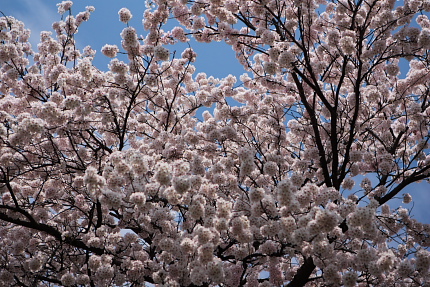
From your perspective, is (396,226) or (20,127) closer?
(20,127)

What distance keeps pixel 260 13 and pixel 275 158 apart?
12.1ft

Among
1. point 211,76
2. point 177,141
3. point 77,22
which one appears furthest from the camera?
point 211,76

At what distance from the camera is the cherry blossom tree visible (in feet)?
23.6

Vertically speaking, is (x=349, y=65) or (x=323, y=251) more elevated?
(x=349, y=65)

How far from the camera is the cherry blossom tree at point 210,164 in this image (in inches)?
284

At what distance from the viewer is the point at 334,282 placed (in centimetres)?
753

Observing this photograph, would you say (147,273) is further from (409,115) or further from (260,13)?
(409,115)

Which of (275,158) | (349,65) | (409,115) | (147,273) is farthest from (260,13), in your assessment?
(147,273)

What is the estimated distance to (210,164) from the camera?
10445 mm

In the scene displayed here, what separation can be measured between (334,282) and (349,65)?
6.02 meters

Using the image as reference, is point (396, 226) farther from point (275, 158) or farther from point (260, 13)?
point (260, 13)

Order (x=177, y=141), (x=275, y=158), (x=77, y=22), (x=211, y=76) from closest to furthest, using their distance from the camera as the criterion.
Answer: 1. (x=275, y=158)
2. (x=177, y=141)
3. (x=77, y=22)
4. (x=211, y=76)

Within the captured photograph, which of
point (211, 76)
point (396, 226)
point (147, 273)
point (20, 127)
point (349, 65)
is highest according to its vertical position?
point (211, 76)

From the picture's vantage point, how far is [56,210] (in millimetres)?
11070
